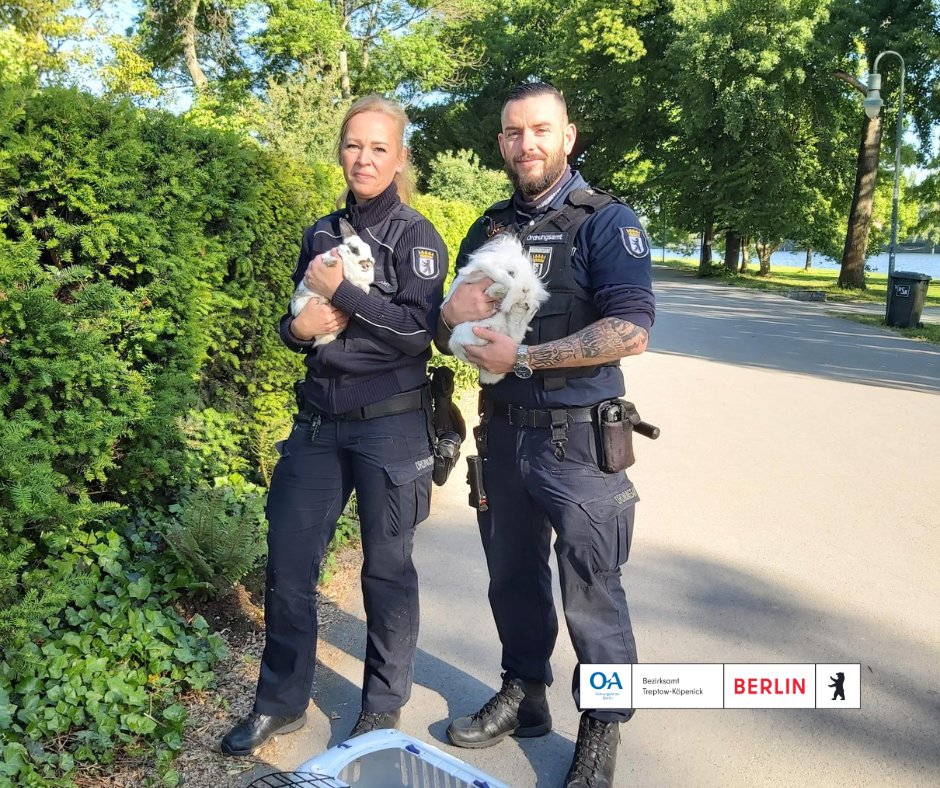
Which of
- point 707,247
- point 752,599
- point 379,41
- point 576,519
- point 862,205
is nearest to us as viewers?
point 576,519

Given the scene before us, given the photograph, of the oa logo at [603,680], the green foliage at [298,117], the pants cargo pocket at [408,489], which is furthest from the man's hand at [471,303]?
the green foliage at [298,117]

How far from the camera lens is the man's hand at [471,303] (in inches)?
110

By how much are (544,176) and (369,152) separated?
2.20ft

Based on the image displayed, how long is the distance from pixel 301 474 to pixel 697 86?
100ft

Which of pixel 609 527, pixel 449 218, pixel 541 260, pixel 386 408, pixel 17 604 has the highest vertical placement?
pixel 449 218

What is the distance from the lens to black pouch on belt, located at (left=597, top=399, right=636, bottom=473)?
2826 millimetres

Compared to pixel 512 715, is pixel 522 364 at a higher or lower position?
higher

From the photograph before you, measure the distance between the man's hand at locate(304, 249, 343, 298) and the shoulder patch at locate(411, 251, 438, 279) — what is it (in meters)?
0.28

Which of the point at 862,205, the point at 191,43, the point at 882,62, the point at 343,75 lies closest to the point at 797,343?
the point at 862,205

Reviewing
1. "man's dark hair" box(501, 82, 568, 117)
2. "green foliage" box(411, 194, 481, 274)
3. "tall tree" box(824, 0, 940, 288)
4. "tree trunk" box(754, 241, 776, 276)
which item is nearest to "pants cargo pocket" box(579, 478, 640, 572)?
"man's dark hair" box(501, 82, 568, 117)

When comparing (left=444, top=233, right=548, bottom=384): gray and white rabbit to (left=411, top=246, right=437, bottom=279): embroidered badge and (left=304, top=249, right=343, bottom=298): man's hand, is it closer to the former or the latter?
(left=411, top=246, right=437, bottom=279): embroidered badge

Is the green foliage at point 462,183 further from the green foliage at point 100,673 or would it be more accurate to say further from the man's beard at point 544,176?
the man's beard at point 544,176

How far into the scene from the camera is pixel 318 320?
9.52ft

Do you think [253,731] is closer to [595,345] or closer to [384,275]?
[384,275]
